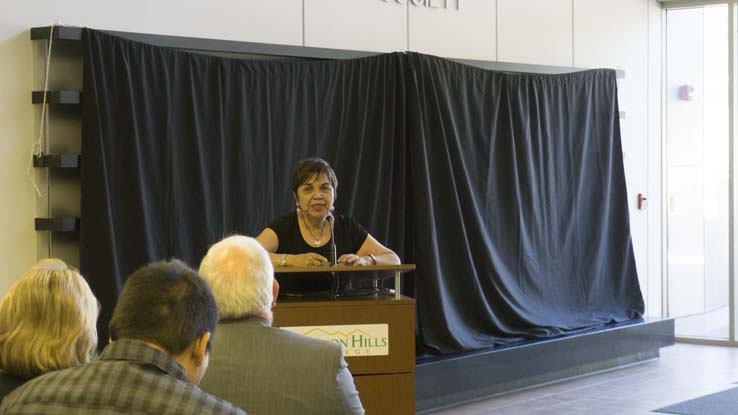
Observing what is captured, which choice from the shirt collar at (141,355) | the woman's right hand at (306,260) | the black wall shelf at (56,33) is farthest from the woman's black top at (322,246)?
the shirt collar at (141,355)

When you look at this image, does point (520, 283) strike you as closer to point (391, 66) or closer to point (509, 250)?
point (509, 250)

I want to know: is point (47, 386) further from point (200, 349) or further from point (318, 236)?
point (318, 236)

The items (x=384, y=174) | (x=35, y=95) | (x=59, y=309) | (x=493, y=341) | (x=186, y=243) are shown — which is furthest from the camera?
(x=493, y=341)

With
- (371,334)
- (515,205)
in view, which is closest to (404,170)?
(515,205)

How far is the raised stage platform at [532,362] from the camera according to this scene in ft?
23.0

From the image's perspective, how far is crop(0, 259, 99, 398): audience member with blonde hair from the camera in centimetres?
251

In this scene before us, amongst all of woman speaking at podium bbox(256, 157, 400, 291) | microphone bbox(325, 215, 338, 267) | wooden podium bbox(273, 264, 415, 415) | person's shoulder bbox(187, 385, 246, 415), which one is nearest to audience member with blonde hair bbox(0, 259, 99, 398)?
person's shoulder bbox(187, 385, 246, 415)

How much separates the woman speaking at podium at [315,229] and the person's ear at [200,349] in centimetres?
289

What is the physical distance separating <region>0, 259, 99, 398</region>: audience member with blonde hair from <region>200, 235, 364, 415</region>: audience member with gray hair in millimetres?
414

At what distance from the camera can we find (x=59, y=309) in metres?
2.51

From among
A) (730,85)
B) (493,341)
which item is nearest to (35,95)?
(493,341)

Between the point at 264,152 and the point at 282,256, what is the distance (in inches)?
76.6

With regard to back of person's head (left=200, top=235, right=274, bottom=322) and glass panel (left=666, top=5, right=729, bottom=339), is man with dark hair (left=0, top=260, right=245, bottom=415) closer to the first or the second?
back of person's head (left=200, top=235, right=274, bottom=322)

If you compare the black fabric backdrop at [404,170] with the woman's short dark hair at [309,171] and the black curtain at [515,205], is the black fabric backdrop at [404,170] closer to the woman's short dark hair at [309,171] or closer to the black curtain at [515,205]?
the black curtain at [515,205]
